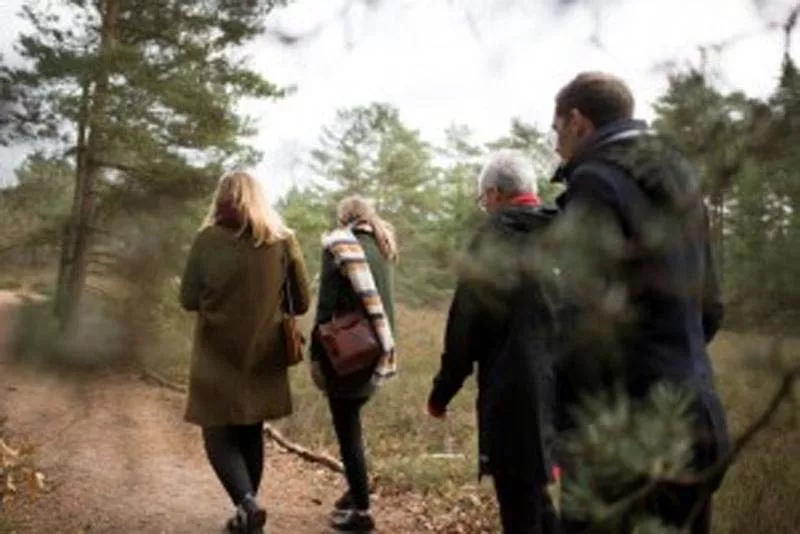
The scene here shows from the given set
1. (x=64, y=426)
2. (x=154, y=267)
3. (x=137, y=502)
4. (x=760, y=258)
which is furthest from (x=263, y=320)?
(x=760, y=258)

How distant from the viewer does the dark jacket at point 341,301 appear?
4.79 metres

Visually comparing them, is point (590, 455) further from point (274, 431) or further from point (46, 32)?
point (274, 431)

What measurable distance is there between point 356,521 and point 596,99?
11.3 feet

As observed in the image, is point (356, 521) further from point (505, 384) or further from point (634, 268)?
point (634, 268)

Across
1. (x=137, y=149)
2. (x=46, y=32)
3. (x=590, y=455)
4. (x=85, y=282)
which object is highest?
(x=46, y=32)

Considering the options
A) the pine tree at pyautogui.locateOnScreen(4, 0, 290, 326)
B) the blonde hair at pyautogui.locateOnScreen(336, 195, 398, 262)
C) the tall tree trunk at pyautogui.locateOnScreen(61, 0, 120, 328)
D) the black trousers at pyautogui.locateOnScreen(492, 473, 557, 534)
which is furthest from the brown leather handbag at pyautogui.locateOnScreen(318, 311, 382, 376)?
the tall tree trunk at pyautogui.locateOnScreen(61, 0, 120, 328)

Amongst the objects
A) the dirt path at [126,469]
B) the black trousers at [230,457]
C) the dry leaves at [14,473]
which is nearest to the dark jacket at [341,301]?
the black trousers at [230,457]

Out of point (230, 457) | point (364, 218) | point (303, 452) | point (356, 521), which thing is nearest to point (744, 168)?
point (364, 218)

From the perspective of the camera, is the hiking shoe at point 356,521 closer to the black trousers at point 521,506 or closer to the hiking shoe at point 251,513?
the hiking shoe at point 251,513

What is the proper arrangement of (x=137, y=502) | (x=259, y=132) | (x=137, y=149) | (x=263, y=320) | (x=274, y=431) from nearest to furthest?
(x=137, y=149), (x=259, y=132), (x=263, y=320), (x=137, y=502), (x=274, y=431)

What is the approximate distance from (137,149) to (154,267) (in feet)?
0.73

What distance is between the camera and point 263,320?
460 centimetres

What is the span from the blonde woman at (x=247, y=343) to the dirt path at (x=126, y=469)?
0.24 metres

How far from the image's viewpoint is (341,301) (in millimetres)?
4844
